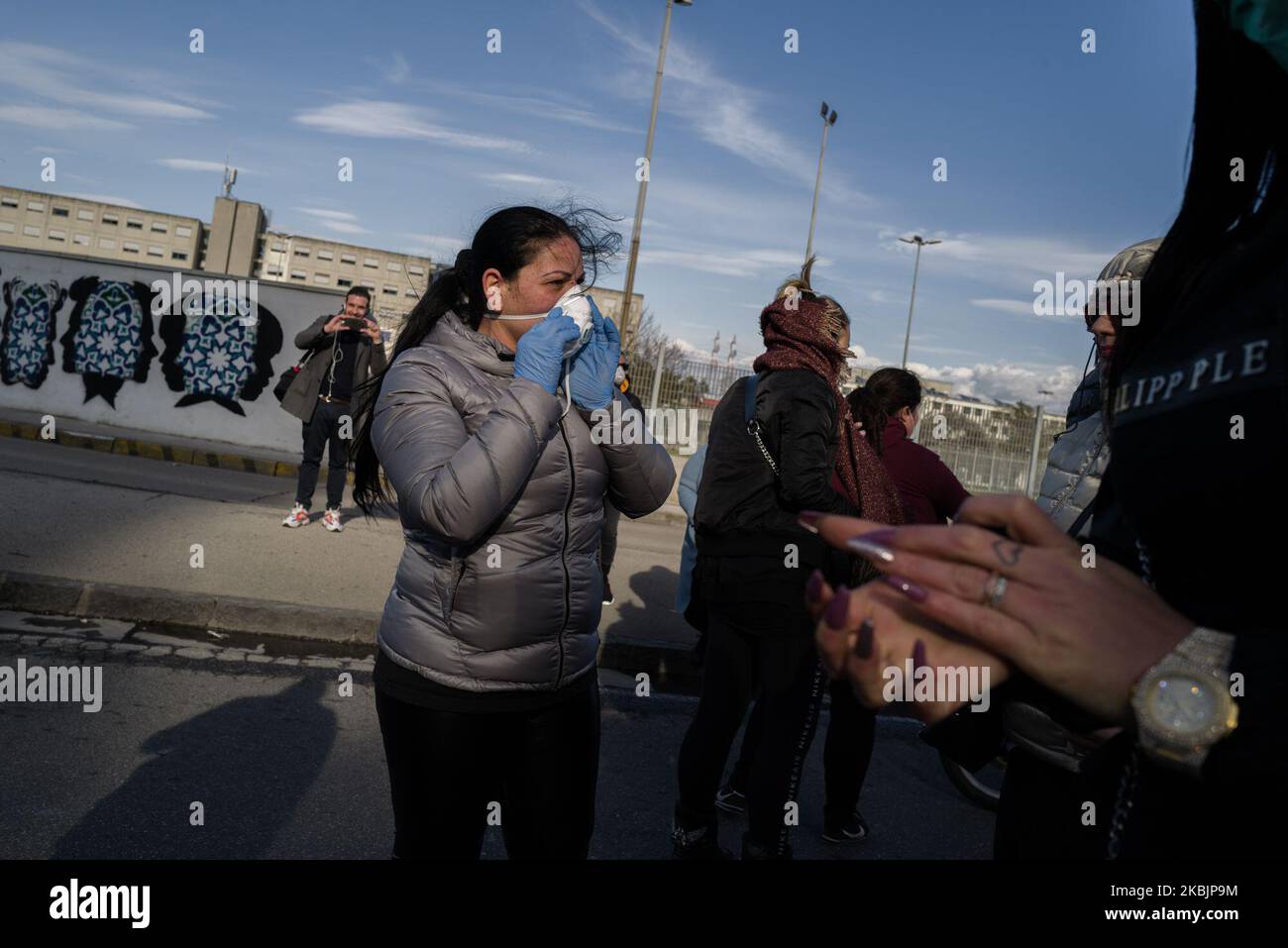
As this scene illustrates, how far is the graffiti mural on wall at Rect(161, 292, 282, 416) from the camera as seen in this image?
16.0 meters

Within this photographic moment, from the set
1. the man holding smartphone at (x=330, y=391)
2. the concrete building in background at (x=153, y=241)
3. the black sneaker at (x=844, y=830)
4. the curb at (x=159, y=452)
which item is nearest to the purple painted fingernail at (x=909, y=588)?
the black sneaker at (x=844, y=830)

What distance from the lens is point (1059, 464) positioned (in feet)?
7.02

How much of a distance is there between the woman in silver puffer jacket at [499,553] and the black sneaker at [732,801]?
6.86 feet

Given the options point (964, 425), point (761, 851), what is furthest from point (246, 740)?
point (964, 425)

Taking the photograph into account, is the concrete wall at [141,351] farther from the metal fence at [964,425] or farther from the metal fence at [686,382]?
the metal fence at [964,425]

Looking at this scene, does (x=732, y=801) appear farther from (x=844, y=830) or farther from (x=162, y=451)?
(x=162, y=451)

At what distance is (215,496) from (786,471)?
8.76m

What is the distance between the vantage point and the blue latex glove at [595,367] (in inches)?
105

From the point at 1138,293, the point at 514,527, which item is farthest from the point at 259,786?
the point at 1138,293

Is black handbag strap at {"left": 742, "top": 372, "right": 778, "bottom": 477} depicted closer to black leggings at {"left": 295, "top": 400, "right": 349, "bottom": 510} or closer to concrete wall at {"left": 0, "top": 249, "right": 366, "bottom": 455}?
black leggings at {"left": 295, "top": 400, "right": 349, "bottom": 510}

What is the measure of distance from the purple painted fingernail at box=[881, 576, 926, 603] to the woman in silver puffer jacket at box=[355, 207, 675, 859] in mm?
1543
